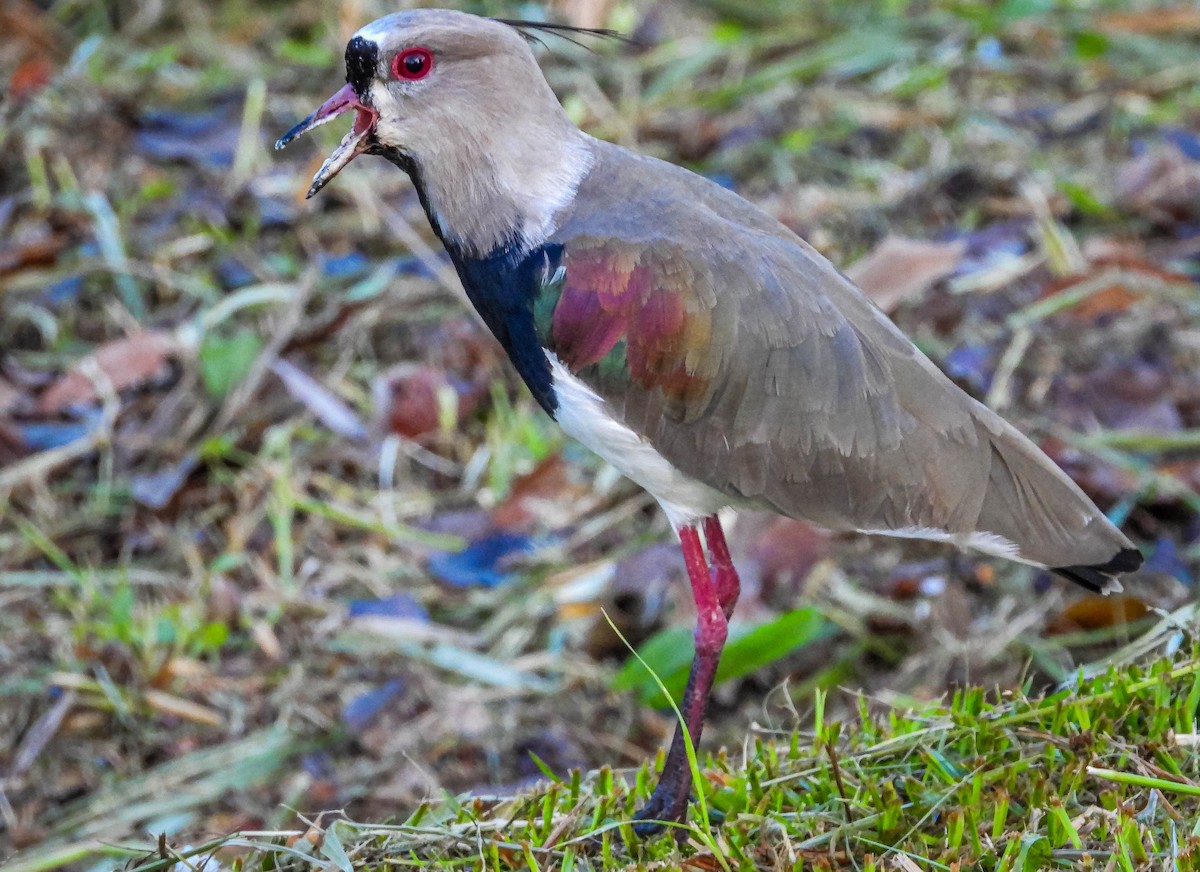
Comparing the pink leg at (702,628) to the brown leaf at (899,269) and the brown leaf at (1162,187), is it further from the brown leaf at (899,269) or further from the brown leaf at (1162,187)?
the brown leaf at (1162,187)

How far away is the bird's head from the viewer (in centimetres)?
285

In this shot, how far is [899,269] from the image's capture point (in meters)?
4.72

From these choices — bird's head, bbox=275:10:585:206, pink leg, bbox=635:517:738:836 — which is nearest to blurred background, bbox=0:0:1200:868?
pink leg, bbox=635:517:738:836

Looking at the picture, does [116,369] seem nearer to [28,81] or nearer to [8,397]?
[8,397]

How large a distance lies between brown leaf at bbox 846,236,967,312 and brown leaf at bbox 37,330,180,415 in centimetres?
239

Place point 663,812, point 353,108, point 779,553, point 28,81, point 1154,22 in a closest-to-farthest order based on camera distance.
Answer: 1. point 663,812
2. point 353,108
3. point 779,553
4. point 28,81
5. point 1154,22

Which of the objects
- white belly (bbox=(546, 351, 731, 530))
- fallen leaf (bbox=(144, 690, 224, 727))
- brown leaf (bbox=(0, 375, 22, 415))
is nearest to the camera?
white belly (bbox=(546, 351, 731, 530))

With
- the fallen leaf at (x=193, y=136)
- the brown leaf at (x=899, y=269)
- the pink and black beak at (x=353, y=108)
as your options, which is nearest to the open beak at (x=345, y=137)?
the pink and black beak at (x=353, y=108)

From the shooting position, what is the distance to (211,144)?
20.2ft

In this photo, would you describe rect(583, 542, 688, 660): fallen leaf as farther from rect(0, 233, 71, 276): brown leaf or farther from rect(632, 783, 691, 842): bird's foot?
rect(0, 233, 71, 276): brown leaf

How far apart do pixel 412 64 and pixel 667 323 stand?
2.34ft

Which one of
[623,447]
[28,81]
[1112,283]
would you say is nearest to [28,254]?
[28,81]

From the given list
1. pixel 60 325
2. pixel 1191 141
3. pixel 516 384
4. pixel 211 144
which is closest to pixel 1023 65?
pixel 1191 141

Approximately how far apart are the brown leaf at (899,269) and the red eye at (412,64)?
216cm
